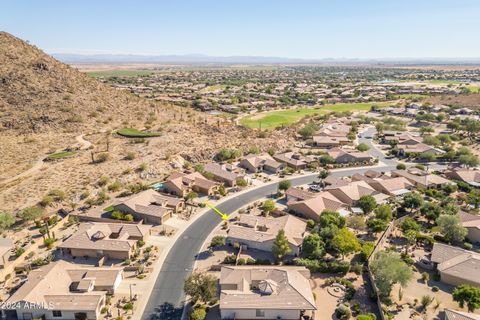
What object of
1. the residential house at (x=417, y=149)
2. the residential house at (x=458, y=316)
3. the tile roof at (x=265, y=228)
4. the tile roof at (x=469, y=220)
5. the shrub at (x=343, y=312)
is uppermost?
the residential house at (x=417, y=149)

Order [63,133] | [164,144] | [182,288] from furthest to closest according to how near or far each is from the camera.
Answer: [63,133] < [164,144] < [182,288]

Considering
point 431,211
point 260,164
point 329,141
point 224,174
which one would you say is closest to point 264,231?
point 224,174

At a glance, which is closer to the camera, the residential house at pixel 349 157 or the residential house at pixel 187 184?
the residential house at pixel 187 184

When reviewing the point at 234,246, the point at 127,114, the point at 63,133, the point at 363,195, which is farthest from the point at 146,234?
the point at 127,114

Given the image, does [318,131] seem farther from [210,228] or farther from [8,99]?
[8,99]

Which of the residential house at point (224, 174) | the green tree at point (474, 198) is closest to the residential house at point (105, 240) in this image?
the residential house at point (224, 174)

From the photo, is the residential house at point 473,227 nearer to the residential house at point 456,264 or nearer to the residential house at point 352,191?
the residential house at point 456,264
